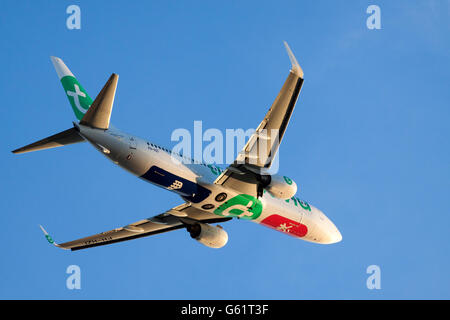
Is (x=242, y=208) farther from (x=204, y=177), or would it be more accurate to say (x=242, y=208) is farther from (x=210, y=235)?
(x=210, y=235)

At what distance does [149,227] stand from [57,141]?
36.2 ft

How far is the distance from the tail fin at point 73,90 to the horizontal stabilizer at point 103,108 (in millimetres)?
4279

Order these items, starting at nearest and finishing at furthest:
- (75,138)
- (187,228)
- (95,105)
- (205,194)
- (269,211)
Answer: (95,105), (75,138), (205,194), (269,211), (187,228)

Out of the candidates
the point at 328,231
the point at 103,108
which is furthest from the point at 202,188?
the point at 328,231

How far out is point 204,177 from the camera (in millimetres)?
32719

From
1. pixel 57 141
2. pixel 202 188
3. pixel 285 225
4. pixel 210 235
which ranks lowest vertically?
pixel 210 235

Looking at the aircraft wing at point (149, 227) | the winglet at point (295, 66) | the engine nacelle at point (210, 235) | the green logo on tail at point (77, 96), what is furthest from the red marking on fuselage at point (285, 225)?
the green logo on tail at point (77, 96)

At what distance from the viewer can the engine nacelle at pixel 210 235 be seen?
122 feet

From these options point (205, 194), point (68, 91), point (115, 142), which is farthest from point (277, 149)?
point (68, 91)

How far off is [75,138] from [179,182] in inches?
229

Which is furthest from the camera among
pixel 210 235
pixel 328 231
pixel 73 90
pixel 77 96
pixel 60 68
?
pixel 328 231

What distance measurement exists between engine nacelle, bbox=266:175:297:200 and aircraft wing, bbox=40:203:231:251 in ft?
21.7

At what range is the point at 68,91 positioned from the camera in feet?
111

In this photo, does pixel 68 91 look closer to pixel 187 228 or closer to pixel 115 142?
pixel 115 142
